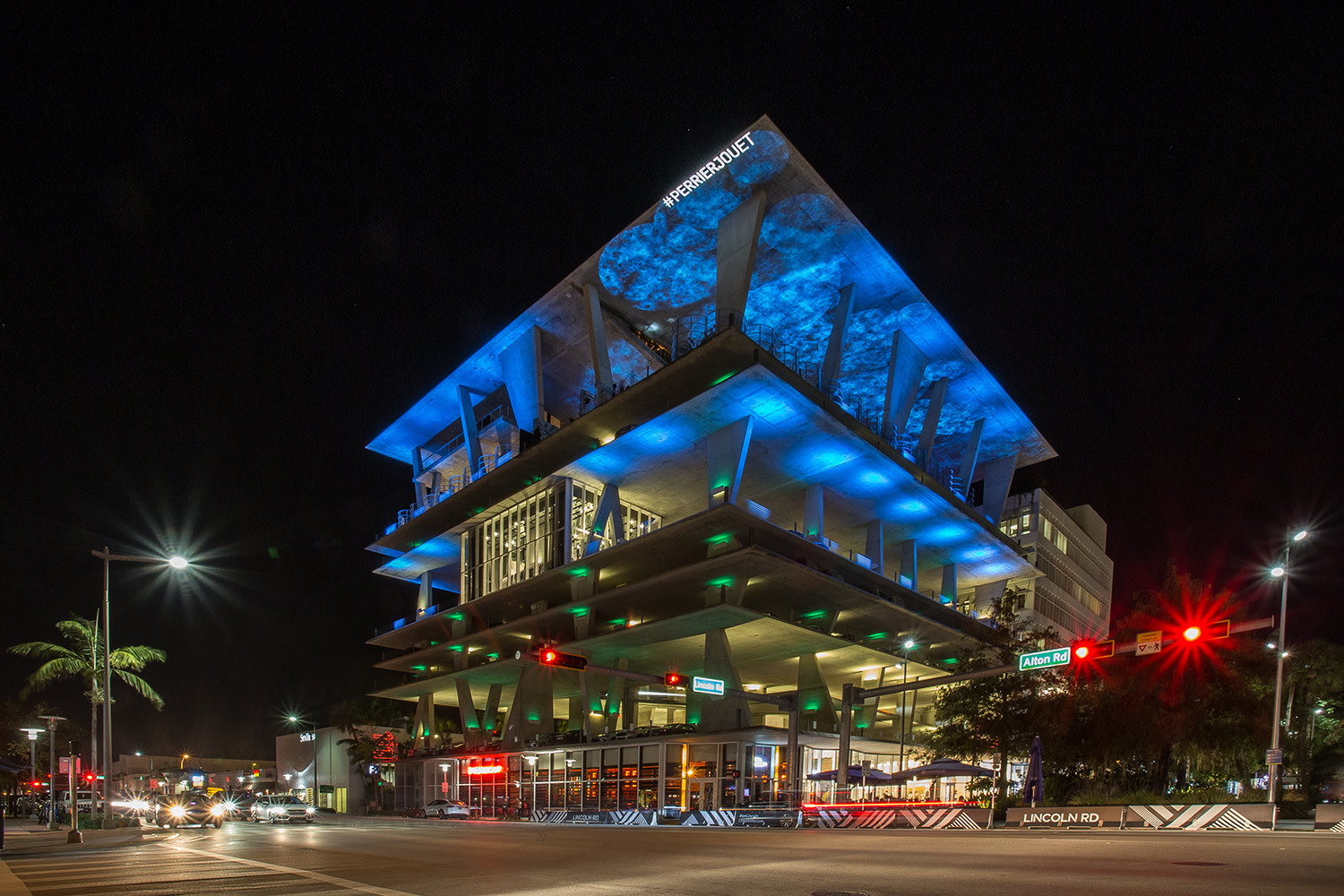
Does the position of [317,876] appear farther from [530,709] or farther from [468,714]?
[468,714]

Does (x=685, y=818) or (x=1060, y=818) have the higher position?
(x=1060, y=818)

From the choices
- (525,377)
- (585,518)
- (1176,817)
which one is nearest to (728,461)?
(585,518)

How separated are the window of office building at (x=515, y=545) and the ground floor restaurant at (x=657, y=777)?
40.1 ft

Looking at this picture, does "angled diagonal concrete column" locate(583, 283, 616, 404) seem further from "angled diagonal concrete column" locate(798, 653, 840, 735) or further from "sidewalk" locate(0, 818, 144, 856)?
"sidewalk" locate(0, 818, 144, 856)

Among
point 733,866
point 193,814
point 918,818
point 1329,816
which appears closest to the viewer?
point 733,866

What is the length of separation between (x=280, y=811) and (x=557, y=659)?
127 feet

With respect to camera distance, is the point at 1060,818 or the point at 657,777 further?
the point at 657,777

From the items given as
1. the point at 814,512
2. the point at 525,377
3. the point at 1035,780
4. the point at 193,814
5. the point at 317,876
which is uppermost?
the point at 525,377

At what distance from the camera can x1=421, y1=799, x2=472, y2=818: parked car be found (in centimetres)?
5844

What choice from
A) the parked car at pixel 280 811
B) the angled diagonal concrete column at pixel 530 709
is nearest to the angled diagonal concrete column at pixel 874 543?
the angled diagonal concrete column at pixel 530 709

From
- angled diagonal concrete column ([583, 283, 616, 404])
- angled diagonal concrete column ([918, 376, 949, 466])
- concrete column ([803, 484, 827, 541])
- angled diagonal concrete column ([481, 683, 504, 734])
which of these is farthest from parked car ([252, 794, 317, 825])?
angled diagonal concrete column ([918, 376, 949, 466])

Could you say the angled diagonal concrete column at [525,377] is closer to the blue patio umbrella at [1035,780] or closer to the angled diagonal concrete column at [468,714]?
the angled diagonal concrete column at [468,714]

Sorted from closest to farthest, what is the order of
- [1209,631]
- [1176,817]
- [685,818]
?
1. [1209,631]
2. [1176,817]
3. [685,818]

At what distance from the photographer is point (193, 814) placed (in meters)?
52.6
